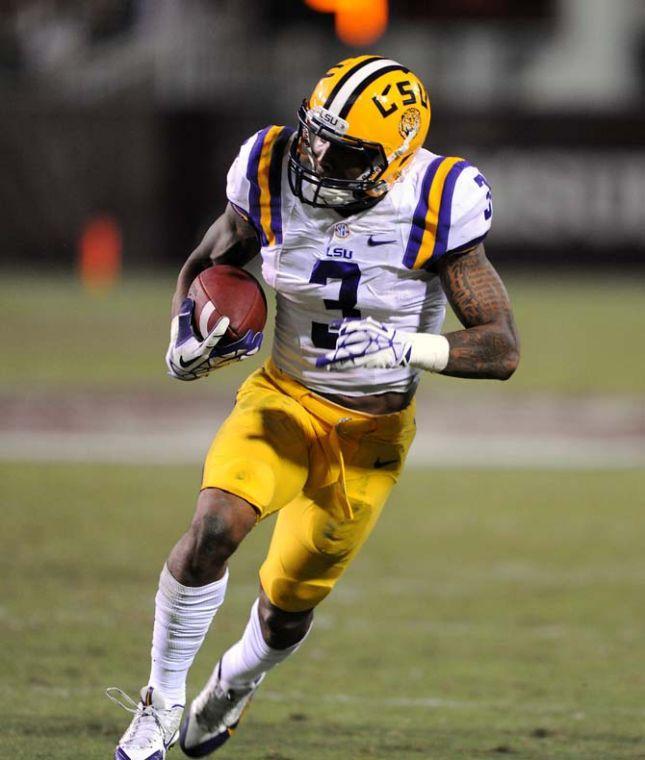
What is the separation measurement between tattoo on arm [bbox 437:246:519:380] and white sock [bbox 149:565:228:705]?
31.4 inches

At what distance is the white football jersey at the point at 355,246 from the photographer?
3855mm

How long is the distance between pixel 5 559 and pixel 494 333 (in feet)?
10.5

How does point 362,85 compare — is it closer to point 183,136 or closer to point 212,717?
point 212,717

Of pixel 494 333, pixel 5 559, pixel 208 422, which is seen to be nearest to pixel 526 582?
pixel 5 559

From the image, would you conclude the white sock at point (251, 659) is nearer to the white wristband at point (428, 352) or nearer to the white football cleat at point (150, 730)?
the white football cleat at point (150, 730)

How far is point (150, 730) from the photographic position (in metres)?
3.66

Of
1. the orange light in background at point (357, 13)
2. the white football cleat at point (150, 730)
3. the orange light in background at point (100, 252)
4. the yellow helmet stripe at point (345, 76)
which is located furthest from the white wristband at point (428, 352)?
the orange light in background at point (100, 252)

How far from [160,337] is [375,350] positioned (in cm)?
1026

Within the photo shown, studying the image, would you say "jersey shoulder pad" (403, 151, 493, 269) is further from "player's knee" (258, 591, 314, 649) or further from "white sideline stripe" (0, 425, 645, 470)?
"white sideline stripe" (0, 425, 645, 470)

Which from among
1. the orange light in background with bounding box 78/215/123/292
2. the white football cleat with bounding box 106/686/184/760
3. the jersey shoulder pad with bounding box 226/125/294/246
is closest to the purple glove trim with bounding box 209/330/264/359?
the jersey shoulder pad with bounding box 226/125/294/246

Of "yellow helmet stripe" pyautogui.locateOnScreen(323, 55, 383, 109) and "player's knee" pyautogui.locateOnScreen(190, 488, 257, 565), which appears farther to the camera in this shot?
"yellow helmet stripe" pyautogui.locateOnScreen(323, 55, 383, 109)

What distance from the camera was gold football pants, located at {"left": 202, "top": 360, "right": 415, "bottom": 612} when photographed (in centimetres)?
390

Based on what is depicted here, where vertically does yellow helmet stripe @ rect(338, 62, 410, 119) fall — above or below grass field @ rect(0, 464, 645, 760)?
above

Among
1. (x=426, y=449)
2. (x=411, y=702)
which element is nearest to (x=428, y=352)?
(x=411, y=702)
